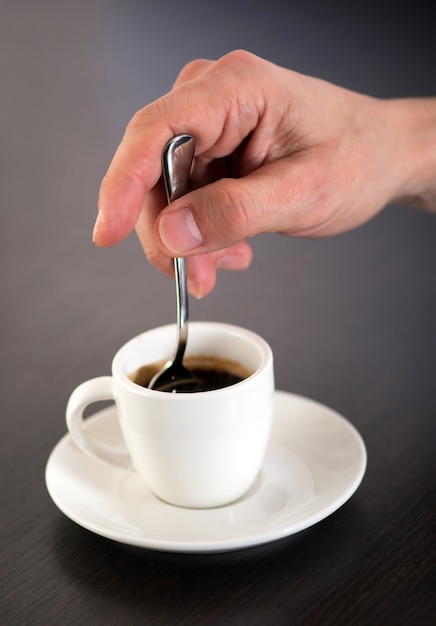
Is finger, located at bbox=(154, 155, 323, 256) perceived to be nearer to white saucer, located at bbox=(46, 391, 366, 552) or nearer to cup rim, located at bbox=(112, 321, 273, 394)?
cup rim, located at bbox=(112, 321, 273, 394)

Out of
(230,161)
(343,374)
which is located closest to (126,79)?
(230,161)

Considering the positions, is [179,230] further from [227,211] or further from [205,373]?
[205,373]

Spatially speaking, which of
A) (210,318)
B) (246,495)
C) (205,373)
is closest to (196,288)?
(210,318)

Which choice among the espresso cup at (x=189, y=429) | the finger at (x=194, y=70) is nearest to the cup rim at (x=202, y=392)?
the espresso cup at (x=189, y=429)

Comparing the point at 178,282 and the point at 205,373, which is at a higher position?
the point at 178,282

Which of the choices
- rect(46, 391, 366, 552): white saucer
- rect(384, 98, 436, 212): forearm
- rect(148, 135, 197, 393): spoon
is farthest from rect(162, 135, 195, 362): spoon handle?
rect(384, 98, 436, 212): forearm

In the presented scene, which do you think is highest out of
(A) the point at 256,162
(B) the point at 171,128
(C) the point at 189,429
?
(B) the point at 171,128

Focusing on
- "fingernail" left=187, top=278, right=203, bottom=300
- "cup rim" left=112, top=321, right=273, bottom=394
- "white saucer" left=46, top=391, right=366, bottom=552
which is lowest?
"white saucer" left=46, top=391, right=366, bottom=552
